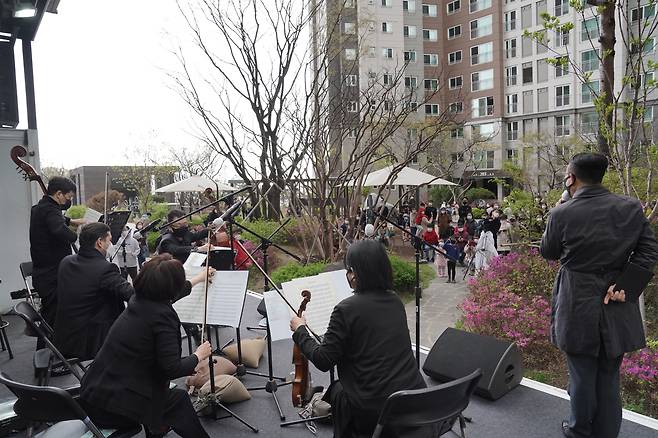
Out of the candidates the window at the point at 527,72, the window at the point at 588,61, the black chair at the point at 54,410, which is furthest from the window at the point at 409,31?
the black chair at the point at 54,410

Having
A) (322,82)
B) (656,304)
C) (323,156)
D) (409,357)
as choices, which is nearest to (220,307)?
(409,357)

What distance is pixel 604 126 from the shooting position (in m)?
5.04

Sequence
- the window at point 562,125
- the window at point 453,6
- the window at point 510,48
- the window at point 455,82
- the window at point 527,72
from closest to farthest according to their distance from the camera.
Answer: the window at point 562,125
the window at point 527,72
the window at point 510,48
the window at point 453,6
the window at point 455,82

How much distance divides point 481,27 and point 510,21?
7.51 ft

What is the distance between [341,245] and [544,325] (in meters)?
5.03

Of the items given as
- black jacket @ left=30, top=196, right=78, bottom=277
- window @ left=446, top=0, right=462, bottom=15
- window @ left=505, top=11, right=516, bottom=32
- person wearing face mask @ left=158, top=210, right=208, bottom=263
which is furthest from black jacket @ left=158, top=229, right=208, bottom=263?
window @ left=446, top=0, right=462, bottom=15

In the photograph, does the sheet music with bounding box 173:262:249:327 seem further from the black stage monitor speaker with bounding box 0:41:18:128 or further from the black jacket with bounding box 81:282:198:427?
the black stage monitor speaker with bounding box 0:41:18:128

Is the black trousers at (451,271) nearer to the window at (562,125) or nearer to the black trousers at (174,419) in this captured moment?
the black trousers at (174,419)

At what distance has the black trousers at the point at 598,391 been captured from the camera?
2867 millimetres

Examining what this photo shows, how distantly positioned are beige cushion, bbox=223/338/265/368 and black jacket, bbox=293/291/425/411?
2.70 m

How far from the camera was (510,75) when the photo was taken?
119 ft

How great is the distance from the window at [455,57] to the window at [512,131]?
6.92 metres

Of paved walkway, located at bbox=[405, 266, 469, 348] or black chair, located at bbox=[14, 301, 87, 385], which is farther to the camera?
paved walkway, located at bbox=[405, 266, 469, 348]

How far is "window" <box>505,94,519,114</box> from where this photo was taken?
118ft
